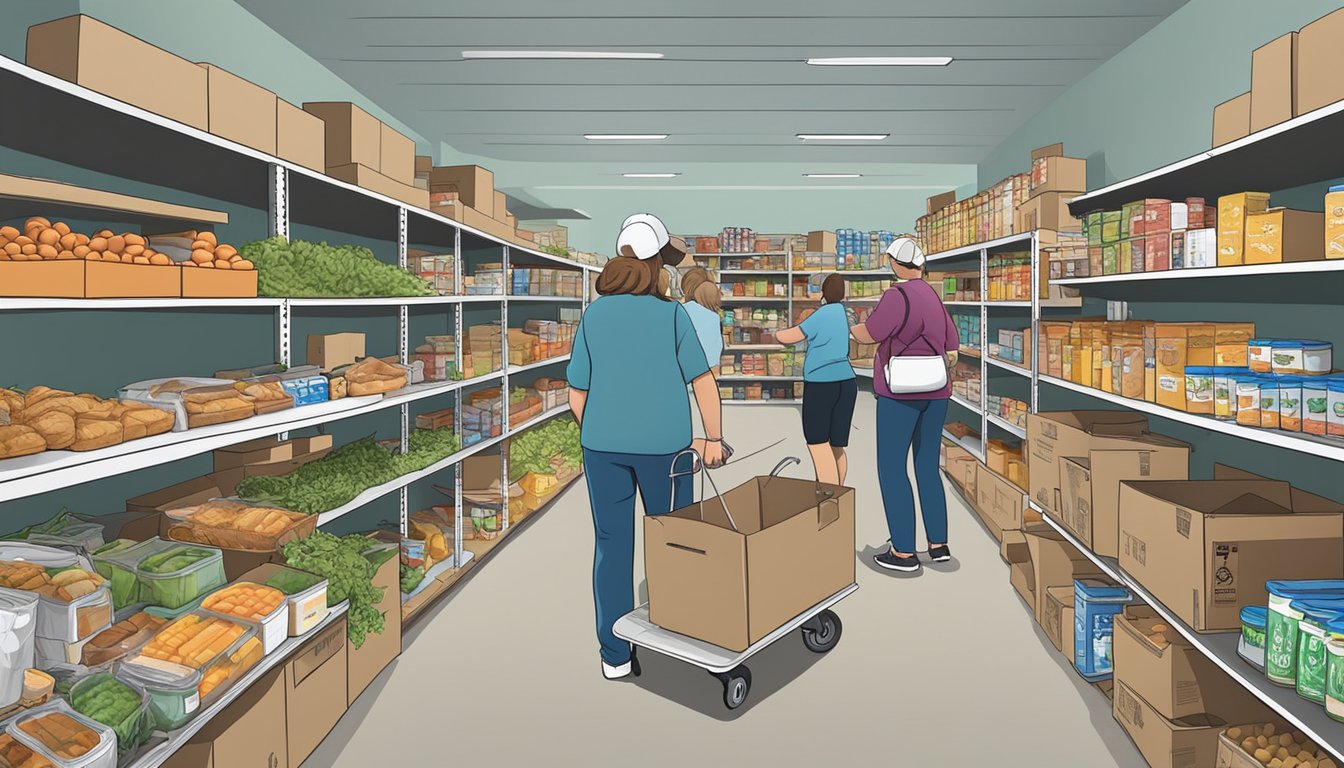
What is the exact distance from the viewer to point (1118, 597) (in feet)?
10.2

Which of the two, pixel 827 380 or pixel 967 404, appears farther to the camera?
pixel 967 404

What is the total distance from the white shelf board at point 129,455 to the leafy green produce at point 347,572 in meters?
0.45

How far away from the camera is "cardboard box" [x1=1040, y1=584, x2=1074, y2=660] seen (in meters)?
3.38

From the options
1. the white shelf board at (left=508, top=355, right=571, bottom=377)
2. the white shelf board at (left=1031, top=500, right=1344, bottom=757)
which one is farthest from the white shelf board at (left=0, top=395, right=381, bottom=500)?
the white shelf board at (left=1031, top=500, right=1344, bottom=757)

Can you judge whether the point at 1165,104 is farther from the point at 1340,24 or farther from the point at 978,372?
the point at 1340,24

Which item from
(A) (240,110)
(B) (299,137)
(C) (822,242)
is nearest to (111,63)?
(A) (240,110)

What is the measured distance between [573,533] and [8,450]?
3973mm

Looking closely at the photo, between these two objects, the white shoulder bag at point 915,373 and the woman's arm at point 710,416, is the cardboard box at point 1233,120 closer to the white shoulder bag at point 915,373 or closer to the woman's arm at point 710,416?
the white shoulder bag at point 915,373

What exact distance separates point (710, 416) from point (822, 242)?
10.3 meters

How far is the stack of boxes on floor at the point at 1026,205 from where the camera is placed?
15.6ft

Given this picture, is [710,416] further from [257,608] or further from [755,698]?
[257,608]

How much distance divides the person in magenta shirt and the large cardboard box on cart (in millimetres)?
1247

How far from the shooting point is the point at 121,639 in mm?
2051

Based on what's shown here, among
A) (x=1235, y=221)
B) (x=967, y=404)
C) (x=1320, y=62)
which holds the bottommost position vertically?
(x=967, y=404)
